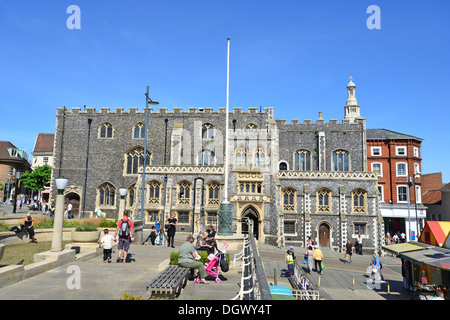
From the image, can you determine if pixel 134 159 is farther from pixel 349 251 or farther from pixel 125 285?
pixel 125 285

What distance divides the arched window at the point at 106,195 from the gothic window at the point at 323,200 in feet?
72.9

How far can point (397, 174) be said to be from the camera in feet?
130

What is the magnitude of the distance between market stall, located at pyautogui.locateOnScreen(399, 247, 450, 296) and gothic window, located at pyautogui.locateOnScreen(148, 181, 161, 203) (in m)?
22.1

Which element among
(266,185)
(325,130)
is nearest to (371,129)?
(325,130)

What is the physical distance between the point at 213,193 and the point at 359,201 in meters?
14.9

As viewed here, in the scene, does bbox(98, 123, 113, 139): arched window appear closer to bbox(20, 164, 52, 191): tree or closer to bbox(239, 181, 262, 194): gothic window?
bbox(20, 164, 52, 191): tree

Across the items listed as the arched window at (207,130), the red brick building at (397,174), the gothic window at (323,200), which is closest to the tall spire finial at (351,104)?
the red brick building at (397,174)

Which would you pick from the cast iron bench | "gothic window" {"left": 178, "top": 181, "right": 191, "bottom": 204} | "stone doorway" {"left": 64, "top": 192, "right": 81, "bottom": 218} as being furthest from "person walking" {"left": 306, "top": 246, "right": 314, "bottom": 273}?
"stone doorway" {"left": 64, "top": 192, "right": 81, "bottom": 218}

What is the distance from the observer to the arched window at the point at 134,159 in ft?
113

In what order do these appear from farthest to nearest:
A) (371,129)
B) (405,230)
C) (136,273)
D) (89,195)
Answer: (371,129), (405,230), (89,195), (136,273)
